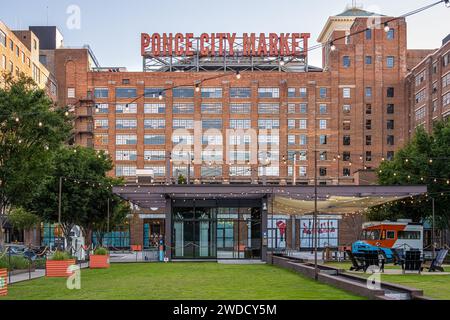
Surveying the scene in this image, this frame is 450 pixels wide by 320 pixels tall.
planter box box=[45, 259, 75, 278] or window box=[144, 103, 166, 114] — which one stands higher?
window box=[144, 103, 166, 114]

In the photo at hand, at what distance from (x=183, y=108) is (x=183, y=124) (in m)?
2.44

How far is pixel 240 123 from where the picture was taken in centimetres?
10869

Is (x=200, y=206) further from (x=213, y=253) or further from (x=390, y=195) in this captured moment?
(x=390, y=195)

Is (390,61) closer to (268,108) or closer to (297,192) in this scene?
(268,108)

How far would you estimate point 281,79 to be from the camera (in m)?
109

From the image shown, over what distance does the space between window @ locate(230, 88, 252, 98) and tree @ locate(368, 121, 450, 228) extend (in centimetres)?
4837

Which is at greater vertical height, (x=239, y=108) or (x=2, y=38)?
(x=2, y=38)

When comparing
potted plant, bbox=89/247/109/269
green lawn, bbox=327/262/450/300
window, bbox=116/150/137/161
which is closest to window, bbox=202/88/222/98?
→ window, bbox=116/150/137/161

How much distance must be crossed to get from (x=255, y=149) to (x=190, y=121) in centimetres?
1066

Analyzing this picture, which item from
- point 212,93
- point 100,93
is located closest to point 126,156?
point 100,93

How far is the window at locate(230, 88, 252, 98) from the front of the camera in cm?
10931

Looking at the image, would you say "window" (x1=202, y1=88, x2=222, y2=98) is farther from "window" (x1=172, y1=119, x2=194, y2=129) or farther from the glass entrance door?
the glass entrance door

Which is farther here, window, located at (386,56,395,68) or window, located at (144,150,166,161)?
window, located at (386,56,395,68)
